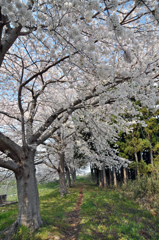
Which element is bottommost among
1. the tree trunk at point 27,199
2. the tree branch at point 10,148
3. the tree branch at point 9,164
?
the tree trunk at point 27,199

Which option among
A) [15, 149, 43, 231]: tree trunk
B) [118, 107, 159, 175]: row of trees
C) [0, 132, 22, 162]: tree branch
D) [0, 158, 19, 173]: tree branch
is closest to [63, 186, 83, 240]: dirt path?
[15, 149, 43, 231]: tree trunk

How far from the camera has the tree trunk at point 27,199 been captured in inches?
198

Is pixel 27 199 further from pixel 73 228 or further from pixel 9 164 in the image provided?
pixel 73 228

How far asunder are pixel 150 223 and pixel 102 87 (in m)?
5.22

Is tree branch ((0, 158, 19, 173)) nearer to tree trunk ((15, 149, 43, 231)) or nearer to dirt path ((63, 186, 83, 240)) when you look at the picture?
tree trunk ((15, 149, 43, 231))

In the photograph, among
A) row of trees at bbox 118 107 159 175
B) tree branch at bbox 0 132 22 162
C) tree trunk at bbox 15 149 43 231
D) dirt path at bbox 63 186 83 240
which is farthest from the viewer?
row of trees at bbox 118 107 159 175

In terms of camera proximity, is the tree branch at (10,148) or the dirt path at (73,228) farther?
the tree branch at (10,148)

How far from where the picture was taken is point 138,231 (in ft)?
15.6

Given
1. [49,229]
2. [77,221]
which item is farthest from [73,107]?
[77,221]

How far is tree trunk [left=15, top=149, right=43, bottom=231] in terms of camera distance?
16.5 feet

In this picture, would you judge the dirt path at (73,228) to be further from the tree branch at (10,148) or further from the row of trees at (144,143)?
the row of trees at (144,143)

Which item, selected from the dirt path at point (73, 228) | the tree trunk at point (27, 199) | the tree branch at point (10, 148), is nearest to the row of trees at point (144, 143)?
the dirt path at point (73, 228)

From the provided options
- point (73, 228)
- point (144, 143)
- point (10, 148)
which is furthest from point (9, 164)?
point (144, 143)

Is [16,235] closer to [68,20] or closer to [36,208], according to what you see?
[36,208]
